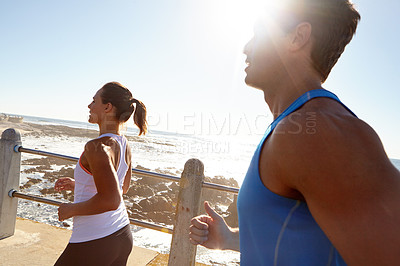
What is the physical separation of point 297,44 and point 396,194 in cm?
59

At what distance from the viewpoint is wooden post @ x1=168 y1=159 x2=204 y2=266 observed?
8.77 ft

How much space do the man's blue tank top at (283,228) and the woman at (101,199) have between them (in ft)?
3.84

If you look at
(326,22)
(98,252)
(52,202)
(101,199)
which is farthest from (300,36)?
(52,202)

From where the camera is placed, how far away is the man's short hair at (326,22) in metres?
0.91

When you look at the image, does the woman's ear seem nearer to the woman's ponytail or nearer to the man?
the woman's ponytail

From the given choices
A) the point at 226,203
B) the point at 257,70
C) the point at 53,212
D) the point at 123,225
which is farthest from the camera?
the point at 226,203

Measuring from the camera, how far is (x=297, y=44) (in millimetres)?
950

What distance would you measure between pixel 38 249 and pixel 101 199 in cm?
249

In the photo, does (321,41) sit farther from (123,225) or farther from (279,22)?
(123,225)

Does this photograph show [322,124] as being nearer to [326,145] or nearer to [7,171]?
[326,145]

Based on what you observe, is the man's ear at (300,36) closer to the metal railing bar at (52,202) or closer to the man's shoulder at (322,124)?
the man's shoulder at (322,124)

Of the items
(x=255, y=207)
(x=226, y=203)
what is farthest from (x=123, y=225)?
(x=226, y=203)

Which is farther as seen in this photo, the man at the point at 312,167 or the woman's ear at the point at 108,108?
the woman's ear at the point at 108,108

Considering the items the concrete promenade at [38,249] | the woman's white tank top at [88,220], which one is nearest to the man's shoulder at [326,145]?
the woman's white tank top at [88,220]
